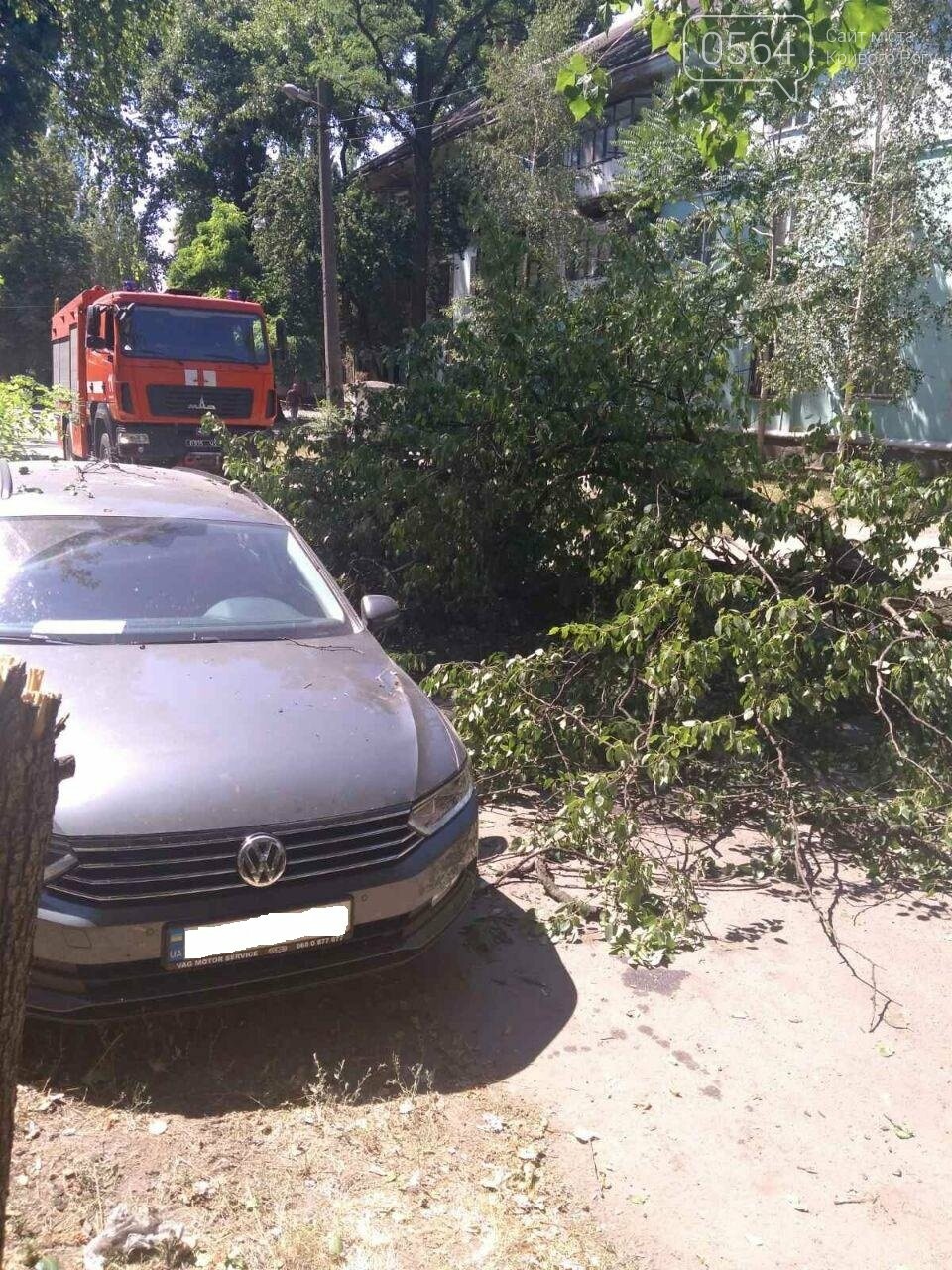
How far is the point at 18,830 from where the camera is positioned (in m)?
1.71

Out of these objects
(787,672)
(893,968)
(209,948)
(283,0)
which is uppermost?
(283,0)

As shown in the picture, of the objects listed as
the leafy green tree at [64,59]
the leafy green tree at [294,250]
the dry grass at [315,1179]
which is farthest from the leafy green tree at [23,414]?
the leafy green tree at [294,250]

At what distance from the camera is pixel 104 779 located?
129 inches

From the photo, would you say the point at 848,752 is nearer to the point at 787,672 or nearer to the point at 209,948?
→ the point at 787,672

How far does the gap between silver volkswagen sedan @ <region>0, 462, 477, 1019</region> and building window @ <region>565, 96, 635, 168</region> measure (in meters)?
24.3

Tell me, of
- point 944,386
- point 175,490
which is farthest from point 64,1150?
point 944,386

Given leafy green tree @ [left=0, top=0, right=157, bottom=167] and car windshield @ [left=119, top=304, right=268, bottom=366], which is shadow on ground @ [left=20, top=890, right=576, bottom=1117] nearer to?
car windshield @ [left=119, top=304, right=268, bottom=366]

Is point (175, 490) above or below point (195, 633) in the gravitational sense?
above

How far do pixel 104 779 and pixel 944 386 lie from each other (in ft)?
61.1

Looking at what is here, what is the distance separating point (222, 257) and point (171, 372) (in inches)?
773

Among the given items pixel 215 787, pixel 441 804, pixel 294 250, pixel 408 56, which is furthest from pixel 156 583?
pixel 408 56

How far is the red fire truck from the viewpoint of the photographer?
16484mm

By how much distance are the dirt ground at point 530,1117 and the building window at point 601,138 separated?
25.3m

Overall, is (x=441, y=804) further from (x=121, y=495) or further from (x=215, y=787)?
(x=121, y=495)
